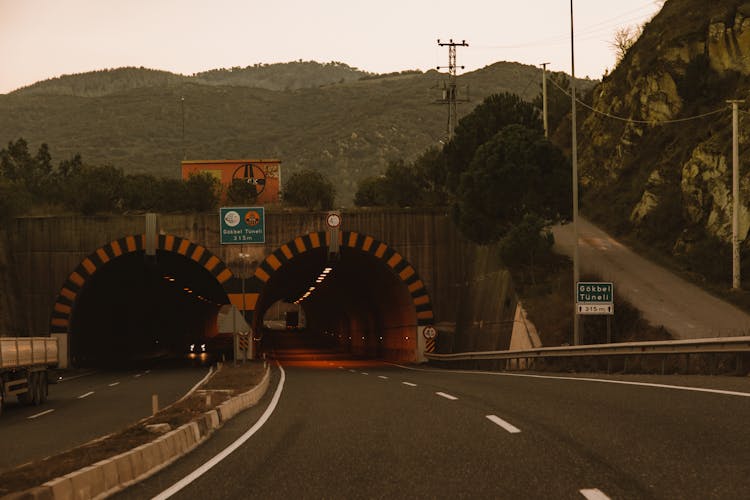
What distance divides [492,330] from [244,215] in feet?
48.4

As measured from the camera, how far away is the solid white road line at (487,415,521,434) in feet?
37.8

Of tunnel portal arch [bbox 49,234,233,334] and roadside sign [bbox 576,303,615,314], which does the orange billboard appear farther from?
roadside sign [bbox 576,303,615,314]

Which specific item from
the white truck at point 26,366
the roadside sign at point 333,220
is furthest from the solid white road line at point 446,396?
the roadside sign at point 333,220

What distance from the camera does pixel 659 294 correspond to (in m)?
37.8

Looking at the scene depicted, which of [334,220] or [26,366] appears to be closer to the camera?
[26,366]

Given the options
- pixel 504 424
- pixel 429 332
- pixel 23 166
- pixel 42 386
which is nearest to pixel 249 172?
pixel 429 332

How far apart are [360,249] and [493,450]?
41.9 meters

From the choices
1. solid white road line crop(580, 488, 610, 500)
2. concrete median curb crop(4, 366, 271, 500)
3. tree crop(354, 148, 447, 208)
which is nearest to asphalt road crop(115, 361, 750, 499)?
solid white road line crop(580, 488, 610, 500)

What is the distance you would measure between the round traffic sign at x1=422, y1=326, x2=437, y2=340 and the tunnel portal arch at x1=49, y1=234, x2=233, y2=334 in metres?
10.9

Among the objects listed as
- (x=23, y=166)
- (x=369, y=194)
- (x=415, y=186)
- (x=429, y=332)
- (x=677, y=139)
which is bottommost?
(x=429, y=332)

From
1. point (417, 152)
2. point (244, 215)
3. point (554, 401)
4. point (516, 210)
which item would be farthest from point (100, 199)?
point (417, 152)

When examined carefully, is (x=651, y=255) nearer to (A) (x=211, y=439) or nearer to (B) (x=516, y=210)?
(B) (x=516, y=210)

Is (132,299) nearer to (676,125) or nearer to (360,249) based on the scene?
(360,249)

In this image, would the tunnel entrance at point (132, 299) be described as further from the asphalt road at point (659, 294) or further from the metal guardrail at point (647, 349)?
the metal guardrail at point (647, 349)
